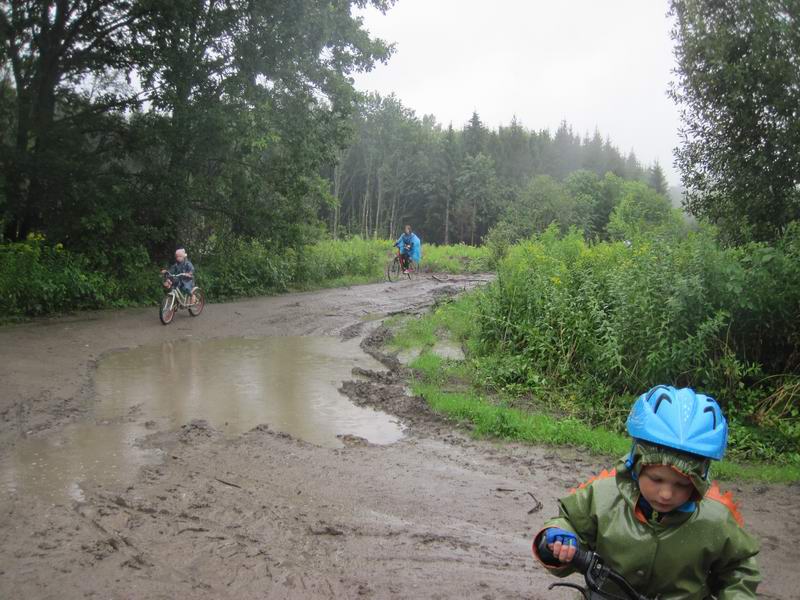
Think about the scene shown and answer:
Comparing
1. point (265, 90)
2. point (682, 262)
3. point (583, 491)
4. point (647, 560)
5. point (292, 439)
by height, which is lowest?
point (292, 439)

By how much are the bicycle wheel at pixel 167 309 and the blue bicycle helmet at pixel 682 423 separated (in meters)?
13.8

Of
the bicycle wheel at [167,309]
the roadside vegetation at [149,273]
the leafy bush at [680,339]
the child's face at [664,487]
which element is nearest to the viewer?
the child's face at [664,487]

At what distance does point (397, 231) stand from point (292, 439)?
245 ft

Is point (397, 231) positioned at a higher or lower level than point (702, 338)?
higher

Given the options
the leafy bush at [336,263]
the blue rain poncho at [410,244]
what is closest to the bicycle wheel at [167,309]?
the leafy bush at [336,263]

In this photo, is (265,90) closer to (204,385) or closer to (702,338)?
(204,385)

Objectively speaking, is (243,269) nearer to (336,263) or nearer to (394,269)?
(336,263)

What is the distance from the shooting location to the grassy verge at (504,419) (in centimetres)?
676

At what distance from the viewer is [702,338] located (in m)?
8.16

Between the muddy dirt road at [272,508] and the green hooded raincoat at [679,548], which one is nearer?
the green hooded raincoat at [679,548]

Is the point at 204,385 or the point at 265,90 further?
the point at 265,90

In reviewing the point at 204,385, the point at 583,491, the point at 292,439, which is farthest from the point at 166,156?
the point at 583,491

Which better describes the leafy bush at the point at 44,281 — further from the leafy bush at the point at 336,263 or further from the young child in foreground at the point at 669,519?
the young child in foreground at the point at 669,519

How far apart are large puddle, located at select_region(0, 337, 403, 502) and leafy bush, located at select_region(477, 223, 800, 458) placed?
2.76m
